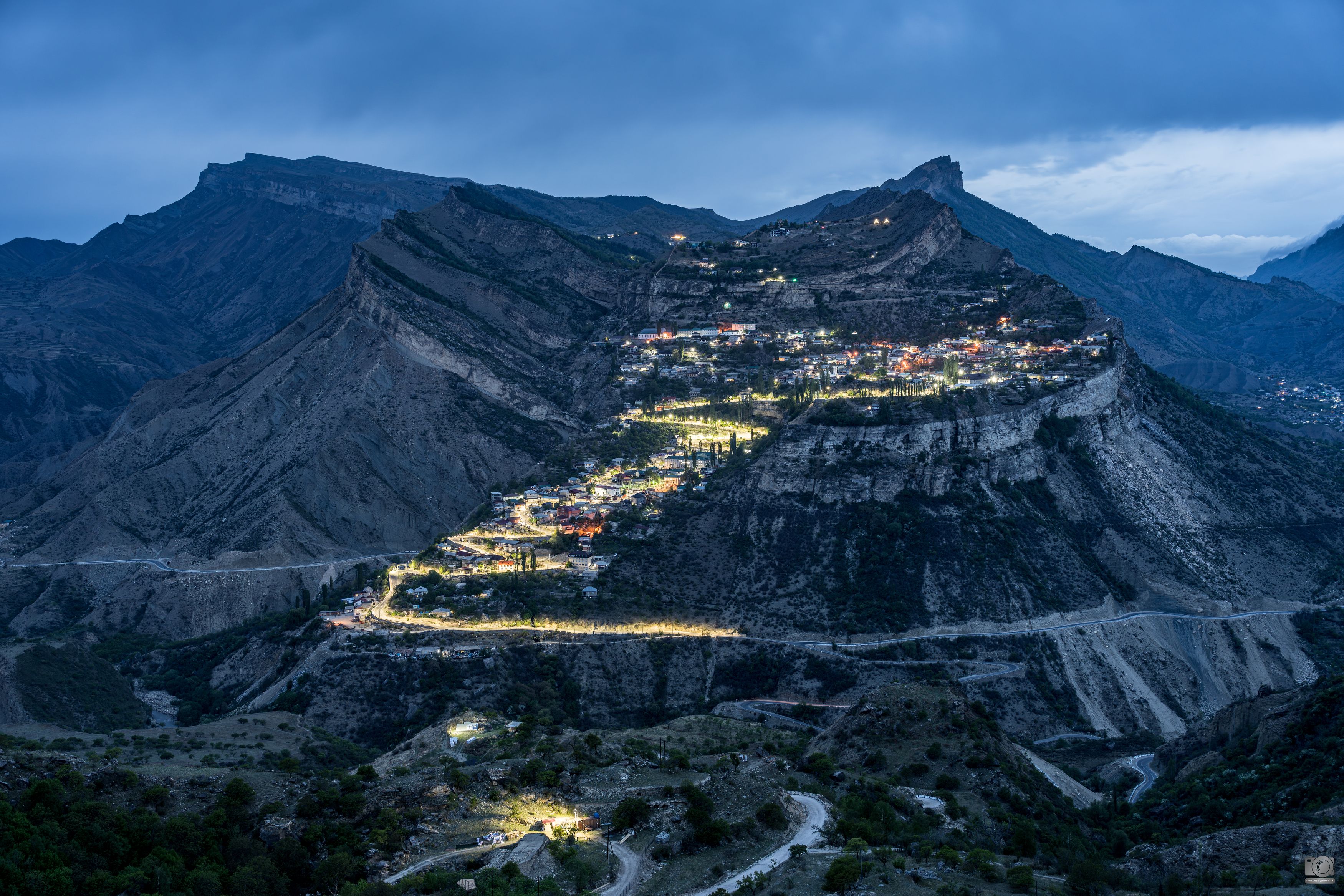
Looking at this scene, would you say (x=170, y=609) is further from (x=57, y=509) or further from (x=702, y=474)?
(x=702, y=474)

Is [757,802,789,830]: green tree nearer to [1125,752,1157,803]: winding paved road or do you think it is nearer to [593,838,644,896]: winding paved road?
[593,838,644,896]: winding paved road

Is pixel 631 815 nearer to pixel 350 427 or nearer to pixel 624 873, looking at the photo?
pixel 624 873

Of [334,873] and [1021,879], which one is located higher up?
[334,873]

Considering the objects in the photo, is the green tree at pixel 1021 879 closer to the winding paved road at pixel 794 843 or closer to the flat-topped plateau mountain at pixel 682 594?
the flat-topped plateau mountain at pixel 682 594

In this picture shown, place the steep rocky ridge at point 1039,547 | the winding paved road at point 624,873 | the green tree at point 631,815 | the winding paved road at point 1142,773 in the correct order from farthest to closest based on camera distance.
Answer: the steep rocky ridge at point 1039,547 < the winding paved road at point 1142,773 < the green tree at point 631,815 < the winding paved road at point 624,873

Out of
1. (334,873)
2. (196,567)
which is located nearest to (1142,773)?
(334,873)

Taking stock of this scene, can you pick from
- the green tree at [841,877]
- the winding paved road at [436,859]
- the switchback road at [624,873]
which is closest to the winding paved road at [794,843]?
the switchback road at [624,873]
